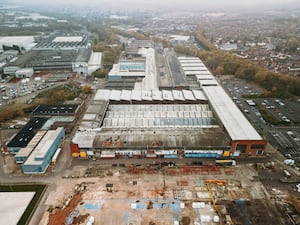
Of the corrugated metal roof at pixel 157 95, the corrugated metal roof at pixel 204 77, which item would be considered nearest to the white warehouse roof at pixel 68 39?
the corrugated metal roof at pixel 204 77

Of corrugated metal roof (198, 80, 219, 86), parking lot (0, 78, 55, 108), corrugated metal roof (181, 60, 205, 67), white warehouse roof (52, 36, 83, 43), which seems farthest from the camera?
white warehouse roof (52, 36, 83, 43)

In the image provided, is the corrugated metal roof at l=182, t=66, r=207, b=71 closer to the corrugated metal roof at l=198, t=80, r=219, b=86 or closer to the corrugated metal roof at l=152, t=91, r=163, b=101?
the corrugated metal roof at l=198, t=80, r=219, b=86

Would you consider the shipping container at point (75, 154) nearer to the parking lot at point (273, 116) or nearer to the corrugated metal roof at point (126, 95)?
the corrugated metal roof at point (126, 95)

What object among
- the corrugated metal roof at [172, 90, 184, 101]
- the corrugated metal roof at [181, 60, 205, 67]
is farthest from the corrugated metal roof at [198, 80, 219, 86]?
the corrugated metal roof at [181, 60, 205, 67]

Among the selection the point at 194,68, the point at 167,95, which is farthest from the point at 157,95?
the point at 194,68

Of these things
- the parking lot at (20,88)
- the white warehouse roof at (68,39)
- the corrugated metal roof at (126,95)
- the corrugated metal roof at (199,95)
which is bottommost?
the parking lot at (20,88)

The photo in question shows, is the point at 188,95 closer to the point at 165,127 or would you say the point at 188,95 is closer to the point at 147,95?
the point at 147,95

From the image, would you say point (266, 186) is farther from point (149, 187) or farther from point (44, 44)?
point (44, 44)
